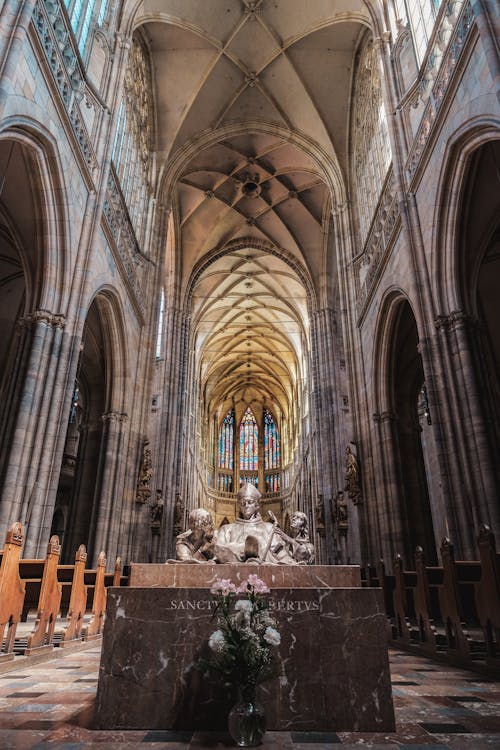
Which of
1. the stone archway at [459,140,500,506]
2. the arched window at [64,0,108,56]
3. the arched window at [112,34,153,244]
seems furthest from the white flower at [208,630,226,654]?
the arched window at [112,34,153,244]

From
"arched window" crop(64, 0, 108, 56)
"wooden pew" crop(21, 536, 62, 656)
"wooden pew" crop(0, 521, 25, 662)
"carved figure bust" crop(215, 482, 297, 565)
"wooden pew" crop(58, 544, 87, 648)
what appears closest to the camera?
"carved figure bust" crop(215, 482, 297, 565)

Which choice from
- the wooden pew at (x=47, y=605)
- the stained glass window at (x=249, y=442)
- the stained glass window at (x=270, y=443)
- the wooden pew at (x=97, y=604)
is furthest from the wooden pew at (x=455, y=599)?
the stained glass window at (x=249, y=442)

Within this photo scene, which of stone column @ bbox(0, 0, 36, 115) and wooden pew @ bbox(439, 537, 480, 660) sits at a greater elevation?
stone column @ bbox(0, 0, 36, 115)

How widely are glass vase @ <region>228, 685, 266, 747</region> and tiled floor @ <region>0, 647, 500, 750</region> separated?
3.5 inches

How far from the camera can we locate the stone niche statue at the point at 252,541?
4.98 metres

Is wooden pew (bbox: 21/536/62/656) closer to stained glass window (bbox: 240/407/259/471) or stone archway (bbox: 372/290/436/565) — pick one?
stone archway (bbox: 372/290/436/565)

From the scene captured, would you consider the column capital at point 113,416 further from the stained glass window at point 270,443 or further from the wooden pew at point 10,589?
the stained glass window at point 270,443

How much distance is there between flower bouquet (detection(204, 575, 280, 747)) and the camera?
290cm

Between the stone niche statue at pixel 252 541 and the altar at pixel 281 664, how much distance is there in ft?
4.71

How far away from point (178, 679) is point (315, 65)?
1999 centimetres

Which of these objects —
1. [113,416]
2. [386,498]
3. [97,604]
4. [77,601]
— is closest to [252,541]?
[77,601]

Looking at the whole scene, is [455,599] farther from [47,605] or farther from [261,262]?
[261,262]

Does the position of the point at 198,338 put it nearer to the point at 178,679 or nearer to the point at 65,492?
the point at 65,492

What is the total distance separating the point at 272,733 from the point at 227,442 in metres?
44.6
